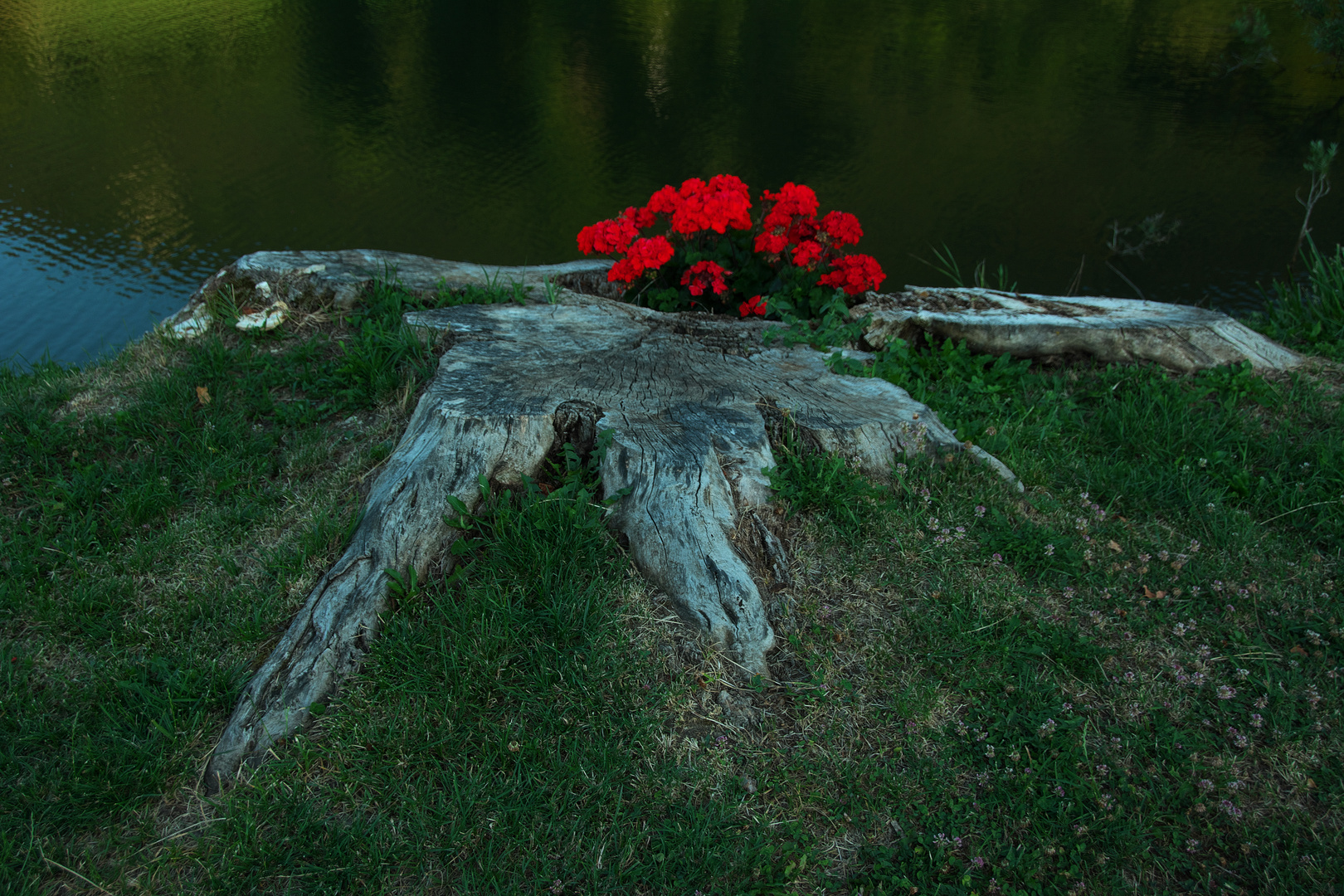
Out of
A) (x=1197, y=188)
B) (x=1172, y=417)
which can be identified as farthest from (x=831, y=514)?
(x=1197, y=188)

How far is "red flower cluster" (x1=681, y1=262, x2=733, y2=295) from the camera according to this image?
4457 mm

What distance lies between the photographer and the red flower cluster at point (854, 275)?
14.4 ft

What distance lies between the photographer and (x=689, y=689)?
228 centimetres

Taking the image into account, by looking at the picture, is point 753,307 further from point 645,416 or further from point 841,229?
point 645,416

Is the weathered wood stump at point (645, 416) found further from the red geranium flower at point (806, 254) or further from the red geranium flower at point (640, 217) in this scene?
the red geranium flower at point (640, 217)

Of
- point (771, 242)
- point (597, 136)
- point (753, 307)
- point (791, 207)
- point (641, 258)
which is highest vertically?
point (791, 207)

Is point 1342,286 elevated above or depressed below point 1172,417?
above

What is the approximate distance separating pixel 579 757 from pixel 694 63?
1746 centimetres

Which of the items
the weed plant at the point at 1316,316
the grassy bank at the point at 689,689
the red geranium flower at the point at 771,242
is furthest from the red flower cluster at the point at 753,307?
the weed plant at the point at 1316,316

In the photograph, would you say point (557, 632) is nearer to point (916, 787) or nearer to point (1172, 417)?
point (916, 787)

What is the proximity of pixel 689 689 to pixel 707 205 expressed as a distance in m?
2.96

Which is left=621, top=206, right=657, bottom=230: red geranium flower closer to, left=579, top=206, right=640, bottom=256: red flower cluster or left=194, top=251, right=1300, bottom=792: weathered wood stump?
left=579, top=206, right=640, bottom=256: red flower cluster

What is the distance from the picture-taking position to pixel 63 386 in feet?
12.6

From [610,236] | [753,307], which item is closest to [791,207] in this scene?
[753,307]
